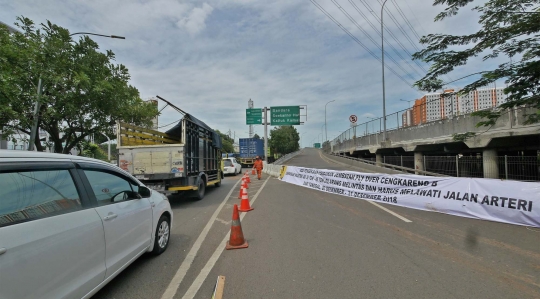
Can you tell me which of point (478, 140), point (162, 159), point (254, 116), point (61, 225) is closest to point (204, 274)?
point (61, 225)

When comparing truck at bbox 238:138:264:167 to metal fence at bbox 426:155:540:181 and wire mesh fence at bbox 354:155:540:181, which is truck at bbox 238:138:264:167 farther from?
metal fence at bbox 426:155:540:181

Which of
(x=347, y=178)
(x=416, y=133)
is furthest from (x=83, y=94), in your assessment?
(x=416, y=133)

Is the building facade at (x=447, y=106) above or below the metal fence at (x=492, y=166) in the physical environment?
above

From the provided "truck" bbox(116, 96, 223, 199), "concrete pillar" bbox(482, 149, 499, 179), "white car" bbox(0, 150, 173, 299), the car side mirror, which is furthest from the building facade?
"white car" bbox(0, 150, 173, 299)

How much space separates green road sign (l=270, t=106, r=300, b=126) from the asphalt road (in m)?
25.5

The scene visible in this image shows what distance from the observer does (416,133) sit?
21.0 meters

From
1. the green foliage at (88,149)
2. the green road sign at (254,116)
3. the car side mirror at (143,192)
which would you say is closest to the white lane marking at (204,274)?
the car side mirror at (143,192)

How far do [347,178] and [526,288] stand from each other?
27.9 ft

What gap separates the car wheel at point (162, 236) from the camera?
479 cm

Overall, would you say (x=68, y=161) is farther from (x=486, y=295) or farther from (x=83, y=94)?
(x=83, y=94)

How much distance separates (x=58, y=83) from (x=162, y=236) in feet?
31.2

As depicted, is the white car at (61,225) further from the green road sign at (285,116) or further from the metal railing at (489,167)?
the green road sign at (285,116)

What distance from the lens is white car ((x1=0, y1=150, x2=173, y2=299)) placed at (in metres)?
2.24

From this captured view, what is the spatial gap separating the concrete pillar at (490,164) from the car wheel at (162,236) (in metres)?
16.3
